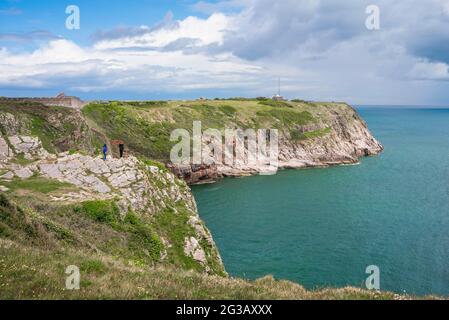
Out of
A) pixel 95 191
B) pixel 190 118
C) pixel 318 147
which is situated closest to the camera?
pixel 95 191

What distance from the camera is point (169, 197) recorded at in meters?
32.5

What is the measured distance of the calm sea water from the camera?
34.1 metres

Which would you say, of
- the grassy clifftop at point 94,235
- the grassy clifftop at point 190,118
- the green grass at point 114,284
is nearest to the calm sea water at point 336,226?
the green grass at point 114,284

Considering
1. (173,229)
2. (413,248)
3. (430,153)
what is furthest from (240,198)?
(430,153)

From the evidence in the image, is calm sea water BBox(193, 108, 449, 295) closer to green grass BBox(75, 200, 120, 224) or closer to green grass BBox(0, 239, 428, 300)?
green grass BBox(0, 239, 428, 300)

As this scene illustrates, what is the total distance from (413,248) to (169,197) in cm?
2522

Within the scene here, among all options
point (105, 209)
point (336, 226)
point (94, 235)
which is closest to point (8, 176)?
point (105, 209)

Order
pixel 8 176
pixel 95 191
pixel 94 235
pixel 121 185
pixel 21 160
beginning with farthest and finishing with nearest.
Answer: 1. pixel 21 160
2. pixel 121 185
3. pixel 8 176
4. pixel 95 191
5. pixel 94 235

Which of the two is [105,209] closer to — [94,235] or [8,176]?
[94,235]

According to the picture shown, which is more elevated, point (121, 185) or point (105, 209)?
point (121, 185)

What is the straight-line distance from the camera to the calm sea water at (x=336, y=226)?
112 ft

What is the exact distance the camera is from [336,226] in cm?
4656

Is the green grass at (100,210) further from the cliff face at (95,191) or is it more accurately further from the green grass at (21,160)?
the green grass at (21,160)
